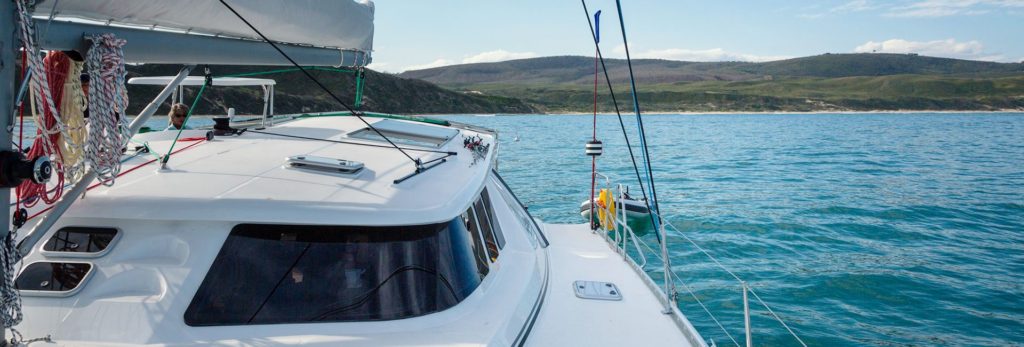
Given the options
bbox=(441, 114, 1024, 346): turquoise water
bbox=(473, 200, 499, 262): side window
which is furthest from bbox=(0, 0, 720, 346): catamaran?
bbox=(441, 114, 1024, 346): turquoise water

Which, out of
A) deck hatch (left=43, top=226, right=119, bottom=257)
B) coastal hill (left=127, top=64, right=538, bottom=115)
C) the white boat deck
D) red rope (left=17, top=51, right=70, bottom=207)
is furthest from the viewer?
coastal hill (left=127, top=64, right=538, bottom=115)

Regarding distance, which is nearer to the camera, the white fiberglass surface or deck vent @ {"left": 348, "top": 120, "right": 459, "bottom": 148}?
the white fiberglass surface

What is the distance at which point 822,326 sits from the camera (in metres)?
9.05

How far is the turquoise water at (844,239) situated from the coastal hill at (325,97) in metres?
28.1

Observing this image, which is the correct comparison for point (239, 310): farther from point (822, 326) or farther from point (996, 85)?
point (996, 85)

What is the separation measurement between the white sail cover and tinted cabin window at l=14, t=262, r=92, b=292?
54.1 inches

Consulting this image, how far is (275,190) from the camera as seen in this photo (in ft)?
13.5

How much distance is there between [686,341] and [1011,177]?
27.1 m

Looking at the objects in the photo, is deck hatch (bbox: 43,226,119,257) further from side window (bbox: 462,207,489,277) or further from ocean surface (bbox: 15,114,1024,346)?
ocean surface (bbox: 15,114,1024,346)

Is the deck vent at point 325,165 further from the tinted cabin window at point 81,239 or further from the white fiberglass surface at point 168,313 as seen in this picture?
the tinted cabin window at point 81,239

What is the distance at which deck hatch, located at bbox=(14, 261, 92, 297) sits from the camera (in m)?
3.70

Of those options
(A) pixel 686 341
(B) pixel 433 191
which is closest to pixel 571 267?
(A) pixel 686 341

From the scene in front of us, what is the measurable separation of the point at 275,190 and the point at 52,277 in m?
1.25

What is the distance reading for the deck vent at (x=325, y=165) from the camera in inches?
186
